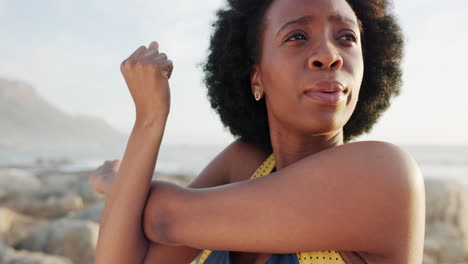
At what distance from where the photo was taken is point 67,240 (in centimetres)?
538

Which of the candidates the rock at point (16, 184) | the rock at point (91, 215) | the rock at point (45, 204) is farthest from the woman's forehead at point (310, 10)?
the rock at point (16, 184)

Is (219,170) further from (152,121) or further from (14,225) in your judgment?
(14,225)

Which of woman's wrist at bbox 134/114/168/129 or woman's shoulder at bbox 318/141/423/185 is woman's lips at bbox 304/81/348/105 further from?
woman's wrist at bbox 134/114/168/129

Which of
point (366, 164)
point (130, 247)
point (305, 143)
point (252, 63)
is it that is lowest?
point (130, 247)

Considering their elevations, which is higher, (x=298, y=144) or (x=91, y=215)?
(x=91, y=215)

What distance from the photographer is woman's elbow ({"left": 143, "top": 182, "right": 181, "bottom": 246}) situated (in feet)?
5.23

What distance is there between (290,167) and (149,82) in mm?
618

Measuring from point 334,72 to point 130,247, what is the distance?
972 millimetres

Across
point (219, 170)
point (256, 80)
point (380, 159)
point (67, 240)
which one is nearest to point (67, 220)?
point (67, 240)

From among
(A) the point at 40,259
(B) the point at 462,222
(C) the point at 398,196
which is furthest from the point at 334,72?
(B) the point at 462,222

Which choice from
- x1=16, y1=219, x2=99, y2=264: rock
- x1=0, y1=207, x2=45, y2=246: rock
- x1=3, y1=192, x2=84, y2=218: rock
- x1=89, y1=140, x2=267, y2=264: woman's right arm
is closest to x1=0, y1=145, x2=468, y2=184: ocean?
x1=3, y1=192, x2=84, y2=218: rock

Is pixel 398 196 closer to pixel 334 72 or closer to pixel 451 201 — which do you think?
pixel 334 72

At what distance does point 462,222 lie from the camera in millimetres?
6871

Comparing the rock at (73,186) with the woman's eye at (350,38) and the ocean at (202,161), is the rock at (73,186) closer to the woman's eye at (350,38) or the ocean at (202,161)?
the ocean at (202,161)
